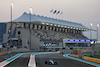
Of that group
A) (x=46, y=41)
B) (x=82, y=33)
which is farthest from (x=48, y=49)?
(x=82, y=33)

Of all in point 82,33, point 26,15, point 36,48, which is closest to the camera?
point 36,48

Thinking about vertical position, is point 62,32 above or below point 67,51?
above

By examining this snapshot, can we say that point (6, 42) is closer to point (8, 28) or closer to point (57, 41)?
point (8, 28)

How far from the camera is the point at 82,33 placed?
11769cm

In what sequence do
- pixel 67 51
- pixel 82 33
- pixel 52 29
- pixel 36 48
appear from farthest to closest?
1. pixel 82 33
2. pixel 52 29
3. pixel 36 48
4. pixel 67 51

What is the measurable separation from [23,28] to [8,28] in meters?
9.60

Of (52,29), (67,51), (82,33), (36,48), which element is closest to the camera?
(67,51)

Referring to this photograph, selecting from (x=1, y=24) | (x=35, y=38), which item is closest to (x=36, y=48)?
(x=35, y=38)

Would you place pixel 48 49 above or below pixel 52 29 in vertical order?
below

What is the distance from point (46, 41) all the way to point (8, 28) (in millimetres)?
18200

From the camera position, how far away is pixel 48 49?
75.3 m

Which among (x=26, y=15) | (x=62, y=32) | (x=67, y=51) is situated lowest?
(x=67, y=51)

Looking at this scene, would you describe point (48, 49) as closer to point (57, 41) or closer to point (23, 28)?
point (57, 41)

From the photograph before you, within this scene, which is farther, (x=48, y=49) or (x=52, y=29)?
(x=52, y=29)
